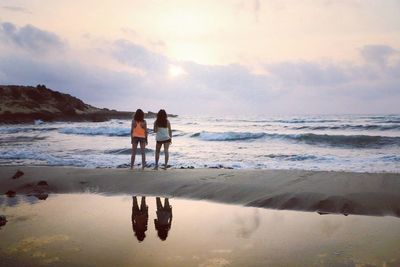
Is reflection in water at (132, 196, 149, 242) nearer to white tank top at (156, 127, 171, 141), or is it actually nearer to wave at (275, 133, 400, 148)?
white tank top at (156, 127, 171, 141)

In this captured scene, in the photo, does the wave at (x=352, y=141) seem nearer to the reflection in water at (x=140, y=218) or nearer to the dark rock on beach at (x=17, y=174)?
the dark rock on beach at (x=17, y=174)

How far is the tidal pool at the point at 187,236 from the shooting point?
3.83 m

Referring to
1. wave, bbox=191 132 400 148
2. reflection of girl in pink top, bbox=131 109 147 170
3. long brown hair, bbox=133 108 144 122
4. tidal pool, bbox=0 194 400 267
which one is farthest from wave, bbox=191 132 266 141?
tidal pool, bbox=0 194 400 267

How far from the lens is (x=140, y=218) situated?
5582 millimetres

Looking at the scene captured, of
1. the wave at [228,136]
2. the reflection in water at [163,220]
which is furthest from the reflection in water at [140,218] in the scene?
the wave at [228,136]

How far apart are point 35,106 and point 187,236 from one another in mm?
57949

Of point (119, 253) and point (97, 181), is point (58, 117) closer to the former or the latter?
point (97, 181)

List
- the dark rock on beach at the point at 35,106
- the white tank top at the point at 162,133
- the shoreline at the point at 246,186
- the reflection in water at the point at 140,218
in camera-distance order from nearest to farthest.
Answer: the reflection in water at the point at 140,218 → the shoreline at the point at 246,186 → the white tank top at the point at 162,133 → the dark rock on beach at the point at 35,106

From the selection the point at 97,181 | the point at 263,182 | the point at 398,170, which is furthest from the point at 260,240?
the point at 398,170

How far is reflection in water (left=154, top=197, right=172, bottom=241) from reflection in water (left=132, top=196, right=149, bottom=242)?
174 millimetres

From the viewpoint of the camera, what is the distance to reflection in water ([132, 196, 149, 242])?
4.74m

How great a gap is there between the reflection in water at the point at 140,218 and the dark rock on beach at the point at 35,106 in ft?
155

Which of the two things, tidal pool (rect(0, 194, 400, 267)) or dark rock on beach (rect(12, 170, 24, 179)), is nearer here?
tidal pool (rect(0, 194, 400, 267))

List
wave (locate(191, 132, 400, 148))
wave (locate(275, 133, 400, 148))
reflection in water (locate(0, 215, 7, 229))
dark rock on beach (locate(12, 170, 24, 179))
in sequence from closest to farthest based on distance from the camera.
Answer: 1. reflection in water (locate(0, 215, 7, 229))
2. dark rock on beach (locate(12, 170, 24, 179))
3. wave (locate(275, 133, 400, 148))
4. wave (locate(191, 132, 400, 148))
